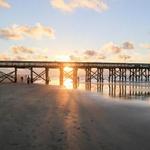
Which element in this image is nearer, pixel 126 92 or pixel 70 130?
pixel 70 130

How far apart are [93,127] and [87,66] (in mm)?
48543

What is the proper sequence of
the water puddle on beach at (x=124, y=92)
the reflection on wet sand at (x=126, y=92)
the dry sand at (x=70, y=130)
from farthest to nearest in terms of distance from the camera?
the reflection on wet sand at (x=126, y=92) → the water puddle on beach at (x=124, y=92) → the dry sand at (x=70, y=130)

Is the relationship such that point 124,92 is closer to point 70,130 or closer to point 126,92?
point 126,92

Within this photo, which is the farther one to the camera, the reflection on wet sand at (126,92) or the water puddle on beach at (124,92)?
the reflection on wet sand at (126,92)

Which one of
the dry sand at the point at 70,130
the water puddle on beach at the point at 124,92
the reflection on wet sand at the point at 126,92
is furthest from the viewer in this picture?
the reflection on wet sand at the point at 126,92

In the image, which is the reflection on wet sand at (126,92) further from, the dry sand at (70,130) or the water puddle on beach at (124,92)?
the dry sand at (70,130)

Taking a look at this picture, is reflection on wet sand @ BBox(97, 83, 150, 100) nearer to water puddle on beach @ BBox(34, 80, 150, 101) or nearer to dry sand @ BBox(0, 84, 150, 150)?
water puddle on beach @ BBox(34, 80, 150, 101)

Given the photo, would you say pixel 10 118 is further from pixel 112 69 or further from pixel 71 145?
pixel 112 69

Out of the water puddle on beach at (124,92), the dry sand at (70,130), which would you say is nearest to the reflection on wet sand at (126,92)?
the water puddle on beach at (124,92)

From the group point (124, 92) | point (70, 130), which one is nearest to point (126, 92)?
point (124, 92)

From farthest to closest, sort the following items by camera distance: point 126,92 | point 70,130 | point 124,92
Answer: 1. point 126,92
2. point 124,92
3. point 70,130

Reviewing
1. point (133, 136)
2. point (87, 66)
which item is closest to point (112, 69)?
point (87, 66)

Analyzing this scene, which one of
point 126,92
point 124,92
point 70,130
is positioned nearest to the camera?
point 70,130

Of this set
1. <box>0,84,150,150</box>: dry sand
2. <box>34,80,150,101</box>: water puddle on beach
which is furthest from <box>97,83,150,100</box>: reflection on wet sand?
<box>0,84,150,150</box>: dry sand
